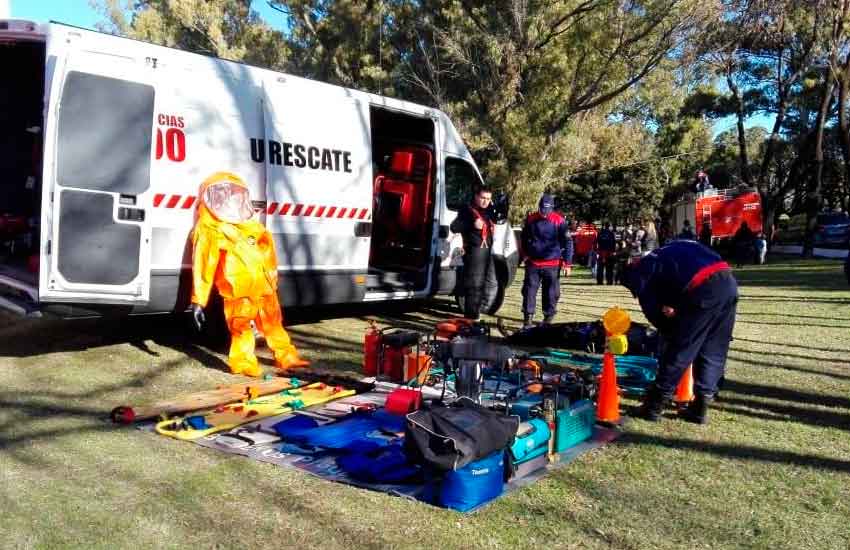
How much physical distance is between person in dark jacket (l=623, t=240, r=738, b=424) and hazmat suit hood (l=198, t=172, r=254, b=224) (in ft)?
12.0

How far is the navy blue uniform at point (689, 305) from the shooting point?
5.37 metres

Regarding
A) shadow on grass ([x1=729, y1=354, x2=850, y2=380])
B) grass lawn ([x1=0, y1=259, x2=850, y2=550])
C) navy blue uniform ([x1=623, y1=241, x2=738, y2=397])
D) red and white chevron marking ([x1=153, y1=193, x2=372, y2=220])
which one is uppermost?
red and white chevron marking ([x1=153, y1=193, x2=372, y2=220])

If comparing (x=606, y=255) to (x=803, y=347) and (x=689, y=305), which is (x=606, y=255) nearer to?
(x=803, y=347)

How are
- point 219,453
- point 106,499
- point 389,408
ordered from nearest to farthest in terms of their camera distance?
point 106,499 → point 219,453 → point 389,408

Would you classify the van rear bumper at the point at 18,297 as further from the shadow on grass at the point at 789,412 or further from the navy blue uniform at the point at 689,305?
the shadow on grass at the point at 789,412

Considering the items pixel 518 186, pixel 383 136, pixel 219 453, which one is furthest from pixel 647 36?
pixel 219 453

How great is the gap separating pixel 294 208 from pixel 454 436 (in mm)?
4692

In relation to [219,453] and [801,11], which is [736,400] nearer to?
[219,453]

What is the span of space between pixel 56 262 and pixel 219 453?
2.57 meters

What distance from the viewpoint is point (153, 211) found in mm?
6719

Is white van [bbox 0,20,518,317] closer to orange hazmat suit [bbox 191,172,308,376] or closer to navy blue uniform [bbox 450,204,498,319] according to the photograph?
orange hazmat suit [bbox 191,172,308,376]

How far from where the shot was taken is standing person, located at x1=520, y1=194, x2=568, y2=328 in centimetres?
922

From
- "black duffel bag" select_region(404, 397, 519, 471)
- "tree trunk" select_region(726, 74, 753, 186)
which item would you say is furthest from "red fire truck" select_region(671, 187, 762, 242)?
"black duffel bag" select_region(404, 397, 519, 471)

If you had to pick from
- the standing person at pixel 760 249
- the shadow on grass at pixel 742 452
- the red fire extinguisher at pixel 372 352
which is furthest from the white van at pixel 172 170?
the standing person at pixel 760 249
